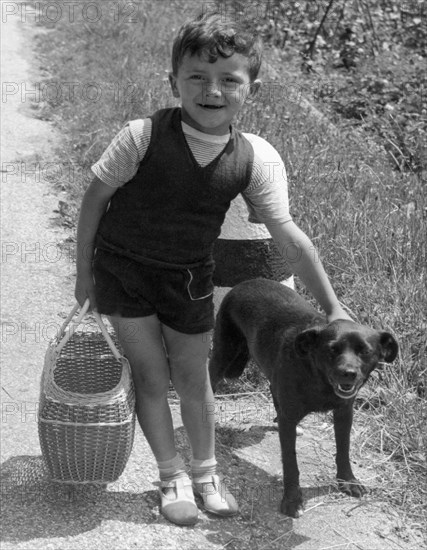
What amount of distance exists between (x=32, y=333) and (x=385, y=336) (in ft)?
7.23

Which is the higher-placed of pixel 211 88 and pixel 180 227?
pixel 211 88

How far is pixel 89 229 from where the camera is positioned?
3297mm

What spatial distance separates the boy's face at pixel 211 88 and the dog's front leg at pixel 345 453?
120 cm

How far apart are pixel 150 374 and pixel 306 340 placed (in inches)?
23.1

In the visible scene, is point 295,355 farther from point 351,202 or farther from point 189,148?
point 351,202

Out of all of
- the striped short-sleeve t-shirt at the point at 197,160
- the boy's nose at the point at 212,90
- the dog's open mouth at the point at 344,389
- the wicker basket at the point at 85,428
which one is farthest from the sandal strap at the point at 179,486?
the boy's nose at the point at 212,90

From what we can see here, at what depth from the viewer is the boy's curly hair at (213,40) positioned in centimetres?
312

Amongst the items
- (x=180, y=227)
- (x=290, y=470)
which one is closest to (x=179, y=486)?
(x=290, y=470)

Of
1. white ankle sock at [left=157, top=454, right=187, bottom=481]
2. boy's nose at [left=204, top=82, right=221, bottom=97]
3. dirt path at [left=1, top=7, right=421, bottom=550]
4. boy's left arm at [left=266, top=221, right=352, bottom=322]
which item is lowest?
dirt path at [left=1, top=7, right=421, bottom=550]

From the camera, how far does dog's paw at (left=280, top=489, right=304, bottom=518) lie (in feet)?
11.6

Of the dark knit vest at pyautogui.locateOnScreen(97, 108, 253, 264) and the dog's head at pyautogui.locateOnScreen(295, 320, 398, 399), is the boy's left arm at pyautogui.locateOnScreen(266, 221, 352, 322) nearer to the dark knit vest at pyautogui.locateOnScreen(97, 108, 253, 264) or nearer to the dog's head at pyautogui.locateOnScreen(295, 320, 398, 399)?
the dog's head at pyautogui.locateOnScreen(295, 320, 398, 399)

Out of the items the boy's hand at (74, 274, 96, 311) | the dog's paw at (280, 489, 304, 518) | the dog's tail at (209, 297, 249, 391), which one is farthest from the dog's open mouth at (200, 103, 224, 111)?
the dog's paw at (280, 489, 304, 518)

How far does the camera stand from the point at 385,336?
10.8 feet

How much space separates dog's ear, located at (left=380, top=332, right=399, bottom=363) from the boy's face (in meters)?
0.96
